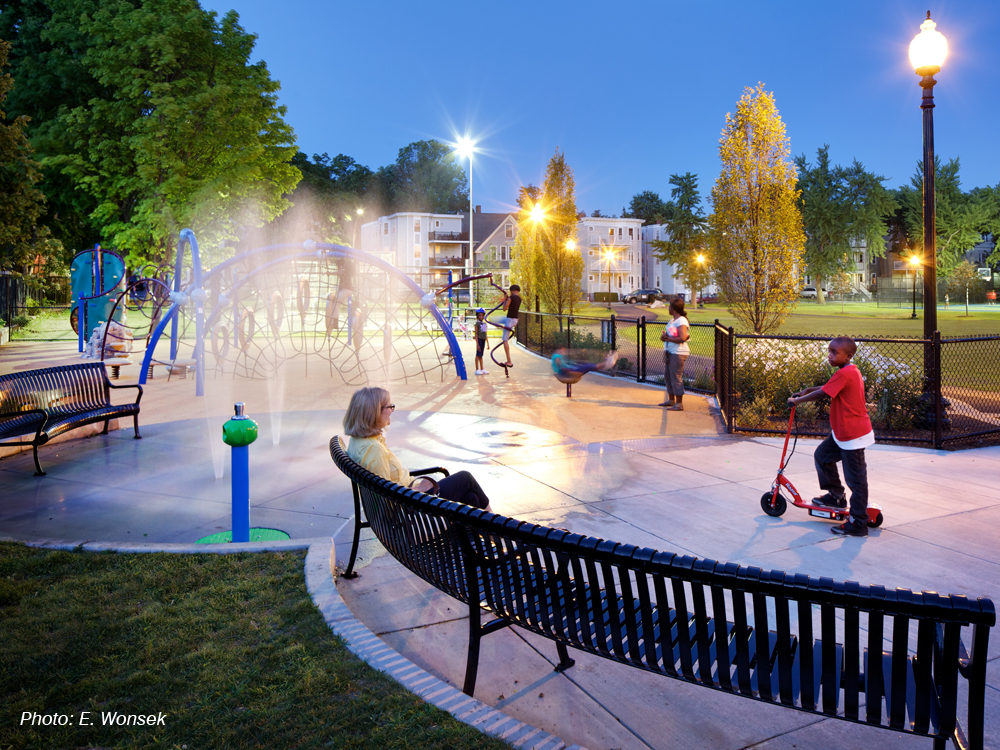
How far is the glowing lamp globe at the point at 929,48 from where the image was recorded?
1043cm

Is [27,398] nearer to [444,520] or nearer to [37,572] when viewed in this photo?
[37,572]

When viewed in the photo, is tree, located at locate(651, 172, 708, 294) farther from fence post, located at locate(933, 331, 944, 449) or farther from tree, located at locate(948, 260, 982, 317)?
fence post, located at locate(933, 331, 944, 449)

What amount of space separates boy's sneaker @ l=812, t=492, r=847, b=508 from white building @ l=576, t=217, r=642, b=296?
84.0 metres

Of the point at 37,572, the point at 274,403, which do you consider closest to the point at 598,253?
the point at 274,403

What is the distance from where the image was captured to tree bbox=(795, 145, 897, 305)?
78.2 metres

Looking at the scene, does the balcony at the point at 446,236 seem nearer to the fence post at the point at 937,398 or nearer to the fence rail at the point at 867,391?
the fence rail at the point at 867,391

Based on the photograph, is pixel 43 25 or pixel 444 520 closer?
pixel 444 520

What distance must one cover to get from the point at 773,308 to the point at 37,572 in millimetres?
15797

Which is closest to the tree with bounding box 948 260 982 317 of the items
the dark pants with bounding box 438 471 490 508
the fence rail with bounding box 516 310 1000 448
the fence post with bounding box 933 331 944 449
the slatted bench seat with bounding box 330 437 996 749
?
the fence rail with bounding box 516 310 1000 448

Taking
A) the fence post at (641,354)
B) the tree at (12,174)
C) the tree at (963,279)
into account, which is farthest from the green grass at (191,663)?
the tree at (963,279)

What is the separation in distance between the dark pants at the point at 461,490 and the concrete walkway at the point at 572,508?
26.5 inches

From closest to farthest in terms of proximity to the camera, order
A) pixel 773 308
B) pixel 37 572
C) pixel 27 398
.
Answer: pixel 37 572 → pixel 27 398 → pixel 773 308

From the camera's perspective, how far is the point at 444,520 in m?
3.73

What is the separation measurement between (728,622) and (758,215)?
1520 cm
